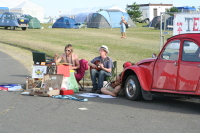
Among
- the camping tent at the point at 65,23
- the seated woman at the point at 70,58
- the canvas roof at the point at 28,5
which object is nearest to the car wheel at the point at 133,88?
the seated woman at the point at 70,58

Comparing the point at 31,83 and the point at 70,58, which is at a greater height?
the point at 70,58

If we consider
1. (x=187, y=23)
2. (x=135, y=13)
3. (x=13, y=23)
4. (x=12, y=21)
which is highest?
(x=135, y=13)

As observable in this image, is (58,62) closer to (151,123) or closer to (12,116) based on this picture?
(12,116)

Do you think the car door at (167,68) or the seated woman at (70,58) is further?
the seated woman at (70,58)

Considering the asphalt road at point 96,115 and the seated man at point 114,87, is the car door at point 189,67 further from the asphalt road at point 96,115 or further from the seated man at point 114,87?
the seated man at point 114,87

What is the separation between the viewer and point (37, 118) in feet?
26.7

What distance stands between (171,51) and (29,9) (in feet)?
200

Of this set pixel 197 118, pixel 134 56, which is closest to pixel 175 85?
pixel 197 118

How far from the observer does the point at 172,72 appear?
9273 millimetres

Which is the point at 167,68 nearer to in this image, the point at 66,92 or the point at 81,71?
the point at 66,92

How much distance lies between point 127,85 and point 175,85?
1670 millimetres

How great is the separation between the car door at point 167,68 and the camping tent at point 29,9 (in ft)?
194

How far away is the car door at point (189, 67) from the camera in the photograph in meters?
8.83

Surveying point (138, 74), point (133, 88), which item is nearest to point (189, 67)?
point (138, 74)
